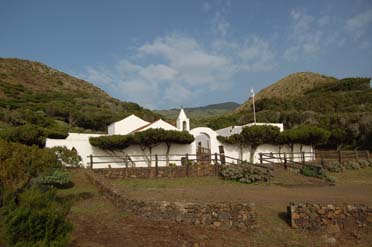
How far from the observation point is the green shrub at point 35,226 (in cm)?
442

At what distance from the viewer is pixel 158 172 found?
55.8 feet

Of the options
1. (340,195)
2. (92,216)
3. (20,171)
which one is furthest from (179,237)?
(340,195)

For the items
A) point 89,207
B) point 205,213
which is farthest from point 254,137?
point 89,207

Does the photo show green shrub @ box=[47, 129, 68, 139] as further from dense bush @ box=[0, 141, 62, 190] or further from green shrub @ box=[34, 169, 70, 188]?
dense bush @ box=[0, 141, 62, 190]

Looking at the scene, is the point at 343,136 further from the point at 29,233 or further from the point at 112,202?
the point at 29,233

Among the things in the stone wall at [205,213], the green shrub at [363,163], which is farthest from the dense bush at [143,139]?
the green shrub at [363,163]

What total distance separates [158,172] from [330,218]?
11017 millimetres

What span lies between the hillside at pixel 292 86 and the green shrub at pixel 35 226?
63.4 m

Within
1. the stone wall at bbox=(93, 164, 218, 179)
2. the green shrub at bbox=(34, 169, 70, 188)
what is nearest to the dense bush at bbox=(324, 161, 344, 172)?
the stone wall at bbox=(93, 164, 218, 179)

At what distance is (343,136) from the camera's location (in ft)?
104

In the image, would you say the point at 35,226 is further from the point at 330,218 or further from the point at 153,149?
the point at 153,149

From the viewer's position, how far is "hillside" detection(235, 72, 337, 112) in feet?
223

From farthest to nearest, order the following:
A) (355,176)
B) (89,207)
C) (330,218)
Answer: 1. (355,176)
2. (89,207)
3. (330,218)

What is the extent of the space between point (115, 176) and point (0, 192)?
9292mm
